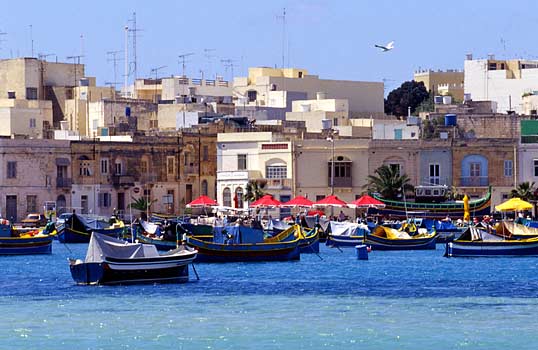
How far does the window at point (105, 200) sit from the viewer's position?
313ft

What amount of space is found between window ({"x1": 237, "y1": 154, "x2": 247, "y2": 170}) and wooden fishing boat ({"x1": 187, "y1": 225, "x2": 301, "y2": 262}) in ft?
95.0

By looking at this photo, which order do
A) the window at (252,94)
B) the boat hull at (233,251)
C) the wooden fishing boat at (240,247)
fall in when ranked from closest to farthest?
the boat hull at (233,251)
the wooden fishing boat at (240,247)
the window at (252,94)

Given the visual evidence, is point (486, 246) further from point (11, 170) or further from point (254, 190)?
point (11, 170)

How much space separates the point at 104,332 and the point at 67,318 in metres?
3.16

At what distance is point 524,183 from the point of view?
9012 centimetres

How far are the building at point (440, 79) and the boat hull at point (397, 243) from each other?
61.8 m

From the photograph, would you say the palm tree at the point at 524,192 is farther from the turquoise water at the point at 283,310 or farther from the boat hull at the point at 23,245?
the boat hull at the point at 23,245

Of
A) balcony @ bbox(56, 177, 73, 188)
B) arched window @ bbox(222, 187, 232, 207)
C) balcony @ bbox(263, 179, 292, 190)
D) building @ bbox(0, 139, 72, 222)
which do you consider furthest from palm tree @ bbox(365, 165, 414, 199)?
building @ bbox(0, 139, 72, 222)

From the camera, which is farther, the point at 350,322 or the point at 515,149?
the point at 515,149

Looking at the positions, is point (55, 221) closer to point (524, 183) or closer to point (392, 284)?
point (524, 183)

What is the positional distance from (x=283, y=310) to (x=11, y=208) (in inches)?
1983

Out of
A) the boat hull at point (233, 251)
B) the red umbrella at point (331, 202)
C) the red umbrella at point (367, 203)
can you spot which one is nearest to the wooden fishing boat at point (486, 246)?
the boat hull at point (233, 251)

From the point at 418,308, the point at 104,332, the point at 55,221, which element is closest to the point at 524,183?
the point at 55,221

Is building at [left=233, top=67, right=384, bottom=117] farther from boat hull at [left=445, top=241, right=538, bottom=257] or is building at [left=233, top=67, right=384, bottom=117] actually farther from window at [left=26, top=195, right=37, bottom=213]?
boat hull at [left=445, top=241, right=538, bottom=257]
